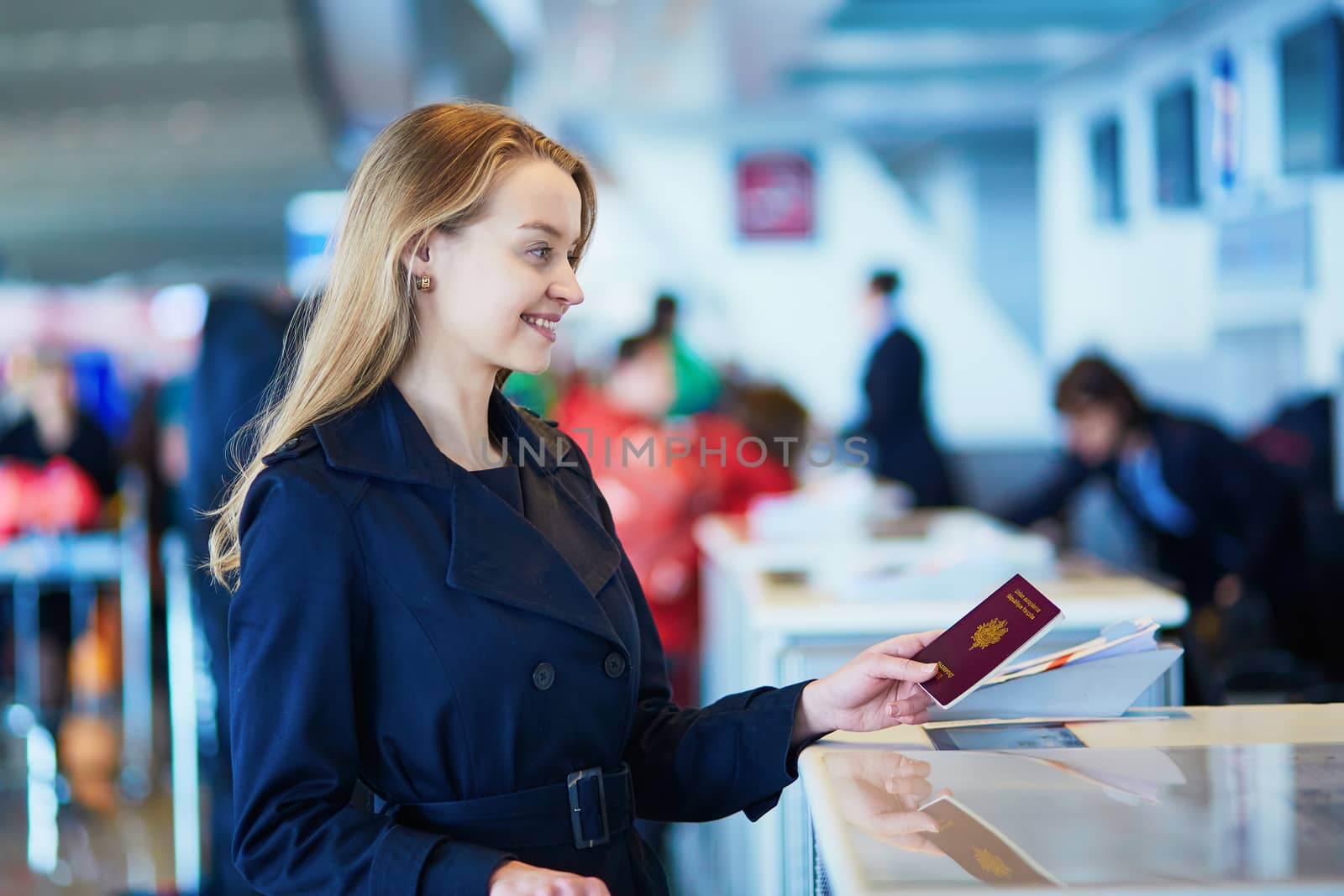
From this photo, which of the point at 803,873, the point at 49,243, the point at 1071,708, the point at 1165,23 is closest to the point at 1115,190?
the point at 1165,23

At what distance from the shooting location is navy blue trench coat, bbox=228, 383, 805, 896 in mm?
1168

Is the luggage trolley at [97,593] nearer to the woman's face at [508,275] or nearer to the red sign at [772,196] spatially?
the woman's face at [508,275]

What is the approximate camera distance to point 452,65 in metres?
7.86

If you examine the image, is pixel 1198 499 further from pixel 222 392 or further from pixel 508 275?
pixel 508 275

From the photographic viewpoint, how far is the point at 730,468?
4.09m

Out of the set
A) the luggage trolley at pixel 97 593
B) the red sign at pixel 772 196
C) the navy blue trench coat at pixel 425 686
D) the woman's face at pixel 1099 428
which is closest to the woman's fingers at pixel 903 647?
the navy blue trench coat at pixel 425 686

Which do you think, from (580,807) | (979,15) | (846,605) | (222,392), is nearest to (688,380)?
(222,392)

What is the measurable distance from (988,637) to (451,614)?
1.66 feet

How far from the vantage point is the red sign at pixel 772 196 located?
10867mm

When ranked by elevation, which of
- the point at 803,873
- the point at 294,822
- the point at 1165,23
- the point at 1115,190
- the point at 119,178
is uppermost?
the point at 119,178

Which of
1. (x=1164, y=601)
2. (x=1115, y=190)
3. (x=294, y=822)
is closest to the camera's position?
(x=294, y=822)

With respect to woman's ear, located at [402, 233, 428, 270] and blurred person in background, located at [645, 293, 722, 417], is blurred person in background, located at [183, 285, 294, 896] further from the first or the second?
blurred person in background, located at [645, 293, 722, 417]

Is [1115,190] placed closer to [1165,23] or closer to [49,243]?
[1165,23]

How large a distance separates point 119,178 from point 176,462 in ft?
30.8
